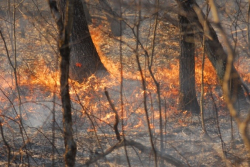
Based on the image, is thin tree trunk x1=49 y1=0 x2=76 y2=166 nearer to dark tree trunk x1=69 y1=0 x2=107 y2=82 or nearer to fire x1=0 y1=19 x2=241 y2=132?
fire x1=0 y1=19 x2=241 y2=132

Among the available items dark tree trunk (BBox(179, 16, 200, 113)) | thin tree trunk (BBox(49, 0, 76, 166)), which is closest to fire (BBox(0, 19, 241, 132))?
dark tree trunk (BBox(179, 16, 200, 113))

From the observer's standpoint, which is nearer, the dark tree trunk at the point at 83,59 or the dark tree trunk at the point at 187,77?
the dark tree trunk at the point at 187,77

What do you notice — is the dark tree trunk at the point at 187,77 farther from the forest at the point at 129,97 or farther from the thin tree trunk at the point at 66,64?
the thin tree trunk at the point at 66,64

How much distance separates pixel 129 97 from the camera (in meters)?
8.95

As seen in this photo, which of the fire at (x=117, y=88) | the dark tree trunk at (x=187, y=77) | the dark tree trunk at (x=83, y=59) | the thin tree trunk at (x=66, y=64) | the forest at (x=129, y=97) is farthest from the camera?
the dark tree trunk at (x=83, y=59)

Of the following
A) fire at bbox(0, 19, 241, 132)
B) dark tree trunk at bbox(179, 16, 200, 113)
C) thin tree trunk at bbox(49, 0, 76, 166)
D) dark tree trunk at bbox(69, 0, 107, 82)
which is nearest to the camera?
thin tree trunk at bbox(49, 0, 76, 166)

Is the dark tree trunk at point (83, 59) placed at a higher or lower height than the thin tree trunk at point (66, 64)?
higher

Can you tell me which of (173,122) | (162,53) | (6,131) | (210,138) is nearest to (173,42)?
(162,53)

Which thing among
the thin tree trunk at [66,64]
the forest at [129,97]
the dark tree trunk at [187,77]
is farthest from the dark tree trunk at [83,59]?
the thin tree trunk at [66,64]

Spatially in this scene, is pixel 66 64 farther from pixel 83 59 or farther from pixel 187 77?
pixel 83 59

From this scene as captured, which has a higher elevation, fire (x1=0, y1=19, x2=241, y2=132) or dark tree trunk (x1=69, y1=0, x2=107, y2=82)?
dark tree trunk (x1=69, y1=0, x2=107, y2=82)

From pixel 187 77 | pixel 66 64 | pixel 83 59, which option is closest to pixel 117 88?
pixel 83 59

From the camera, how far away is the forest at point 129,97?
5047 millimetres

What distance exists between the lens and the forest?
16.6 feet
